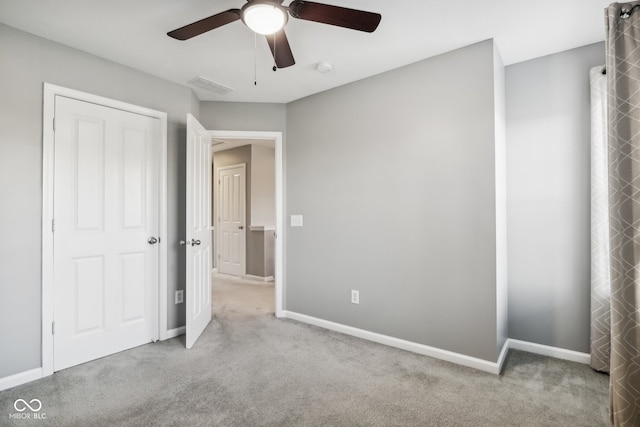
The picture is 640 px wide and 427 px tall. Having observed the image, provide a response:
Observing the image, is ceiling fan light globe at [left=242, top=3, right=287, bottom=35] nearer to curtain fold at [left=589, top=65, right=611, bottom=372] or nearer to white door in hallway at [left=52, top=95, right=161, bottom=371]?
white door in hallway at [left=52, top=95, right=161, bottom=371]

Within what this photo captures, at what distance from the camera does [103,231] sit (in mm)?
2729

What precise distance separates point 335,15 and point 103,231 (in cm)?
242

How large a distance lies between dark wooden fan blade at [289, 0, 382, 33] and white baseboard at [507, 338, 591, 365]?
273 centimetres

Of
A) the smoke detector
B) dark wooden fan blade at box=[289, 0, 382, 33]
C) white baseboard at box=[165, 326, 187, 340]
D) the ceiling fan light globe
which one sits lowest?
white baseboard at box=[165, 326, 187, 340]

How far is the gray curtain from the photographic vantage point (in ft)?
5.07

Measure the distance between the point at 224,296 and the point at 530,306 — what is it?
3.67 metres

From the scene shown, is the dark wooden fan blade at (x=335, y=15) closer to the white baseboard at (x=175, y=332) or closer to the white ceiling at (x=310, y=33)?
the white ceiling at (x=310, y=33)

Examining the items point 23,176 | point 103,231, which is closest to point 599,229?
point 103,231

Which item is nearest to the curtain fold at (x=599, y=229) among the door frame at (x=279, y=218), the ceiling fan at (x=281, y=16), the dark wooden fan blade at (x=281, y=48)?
the ceiling fan at (x=281, y=16)

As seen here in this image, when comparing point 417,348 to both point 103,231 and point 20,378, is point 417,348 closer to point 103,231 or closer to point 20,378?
point 103,231

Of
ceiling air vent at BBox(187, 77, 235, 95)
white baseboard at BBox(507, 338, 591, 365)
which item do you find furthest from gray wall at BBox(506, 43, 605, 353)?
ceiling air vent at BBox(187, 77, 235, 95)

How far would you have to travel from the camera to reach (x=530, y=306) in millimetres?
2779

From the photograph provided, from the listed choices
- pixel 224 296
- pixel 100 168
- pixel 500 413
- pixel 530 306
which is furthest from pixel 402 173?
pixel 224 296

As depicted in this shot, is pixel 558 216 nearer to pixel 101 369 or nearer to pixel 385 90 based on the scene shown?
pixel 385 90
